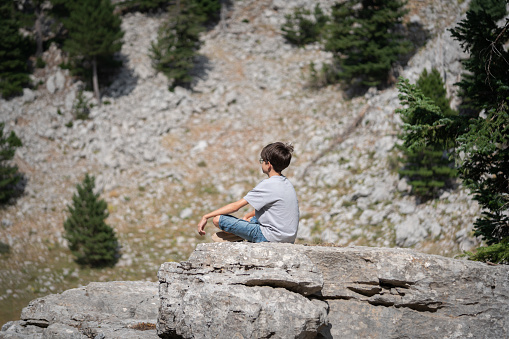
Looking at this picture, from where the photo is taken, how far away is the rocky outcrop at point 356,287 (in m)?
4.57

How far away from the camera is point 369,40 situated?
21.2 m

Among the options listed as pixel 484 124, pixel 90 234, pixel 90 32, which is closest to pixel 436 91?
pixel 484 124

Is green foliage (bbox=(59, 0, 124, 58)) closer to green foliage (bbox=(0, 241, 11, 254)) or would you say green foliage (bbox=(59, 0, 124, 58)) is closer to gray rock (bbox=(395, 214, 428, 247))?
green foliage (bbox=(0, 241, 11, 254))

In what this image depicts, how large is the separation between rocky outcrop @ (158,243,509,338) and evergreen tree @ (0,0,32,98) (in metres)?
25.9

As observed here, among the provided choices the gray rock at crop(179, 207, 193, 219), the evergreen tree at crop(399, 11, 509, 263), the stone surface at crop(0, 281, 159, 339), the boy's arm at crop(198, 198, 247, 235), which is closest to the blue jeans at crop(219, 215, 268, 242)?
the boy's arm at crop(198, 198, 247, 235)

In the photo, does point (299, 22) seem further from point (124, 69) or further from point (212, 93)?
point (124, 69)

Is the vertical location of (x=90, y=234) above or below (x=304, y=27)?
below

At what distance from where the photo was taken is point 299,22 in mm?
28422

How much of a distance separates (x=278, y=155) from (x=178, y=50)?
873 inches

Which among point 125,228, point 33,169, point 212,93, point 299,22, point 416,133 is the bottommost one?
point 125,228

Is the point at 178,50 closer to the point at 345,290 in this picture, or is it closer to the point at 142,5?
the point at 142,5

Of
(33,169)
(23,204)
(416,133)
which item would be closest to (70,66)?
(33,169)

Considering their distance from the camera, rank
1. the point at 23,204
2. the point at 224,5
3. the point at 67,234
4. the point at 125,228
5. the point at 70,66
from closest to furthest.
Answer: the point at 67,234
the point at 125,228
the point at 23,204
the point at 70,66
the point at 224,5

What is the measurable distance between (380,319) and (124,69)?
26482mm
